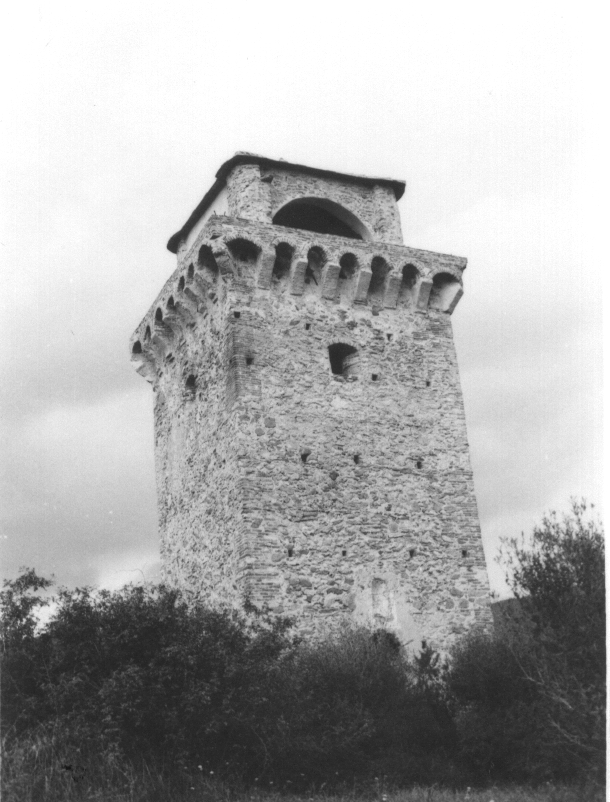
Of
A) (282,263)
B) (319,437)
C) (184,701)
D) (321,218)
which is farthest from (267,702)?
(321,218)

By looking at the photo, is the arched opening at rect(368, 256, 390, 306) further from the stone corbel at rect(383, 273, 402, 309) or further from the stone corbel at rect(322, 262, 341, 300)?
the stone corbel at rect(322, 262, 341, 300)

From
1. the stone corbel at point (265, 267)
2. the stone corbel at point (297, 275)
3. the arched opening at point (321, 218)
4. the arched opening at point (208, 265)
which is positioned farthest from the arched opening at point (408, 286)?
the arched opening at point (208, 265)

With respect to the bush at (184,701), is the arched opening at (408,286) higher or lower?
higher

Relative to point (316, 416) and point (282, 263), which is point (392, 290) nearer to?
point (282, 263)

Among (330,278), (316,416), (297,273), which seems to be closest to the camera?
(316,416)

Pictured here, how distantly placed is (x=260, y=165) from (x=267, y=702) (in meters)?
11.0

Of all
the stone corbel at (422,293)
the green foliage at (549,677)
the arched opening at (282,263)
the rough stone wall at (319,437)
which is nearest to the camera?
the green foliage at (549,677)

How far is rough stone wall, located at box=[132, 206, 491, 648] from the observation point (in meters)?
15.3

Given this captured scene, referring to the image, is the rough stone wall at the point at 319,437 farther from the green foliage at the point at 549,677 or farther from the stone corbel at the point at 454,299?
the green foliage at the point at 549,677

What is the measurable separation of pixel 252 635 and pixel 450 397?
21.9ft

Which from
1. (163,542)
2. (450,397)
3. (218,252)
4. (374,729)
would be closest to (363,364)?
(450,397)

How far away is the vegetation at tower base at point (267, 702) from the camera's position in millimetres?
9859

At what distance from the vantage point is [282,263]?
17.2 meters

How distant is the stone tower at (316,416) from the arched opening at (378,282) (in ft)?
0.09
